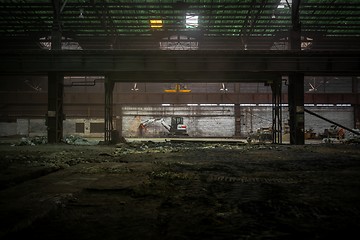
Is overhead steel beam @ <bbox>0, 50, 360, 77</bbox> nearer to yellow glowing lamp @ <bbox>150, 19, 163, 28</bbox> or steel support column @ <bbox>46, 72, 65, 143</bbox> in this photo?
steel support column @ <bbox>46, 72, 65, 143</bbox>

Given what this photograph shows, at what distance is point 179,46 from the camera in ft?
82.1

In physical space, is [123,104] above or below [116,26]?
below

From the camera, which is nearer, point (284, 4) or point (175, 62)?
point (175, 62)

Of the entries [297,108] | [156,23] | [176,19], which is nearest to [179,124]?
[156,23]

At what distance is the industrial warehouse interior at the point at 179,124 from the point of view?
2156mm

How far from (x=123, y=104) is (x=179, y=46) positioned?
771 centimetres

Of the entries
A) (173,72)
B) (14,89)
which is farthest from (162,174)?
(14,89)

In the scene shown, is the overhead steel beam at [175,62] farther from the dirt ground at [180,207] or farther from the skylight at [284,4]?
the dirt ground at [180,207]

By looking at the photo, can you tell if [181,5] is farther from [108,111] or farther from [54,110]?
[54,110]

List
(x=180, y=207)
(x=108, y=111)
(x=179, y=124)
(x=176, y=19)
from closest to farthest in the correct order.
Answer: (x=180, y=207) → (x=108, y=111) → (x=176, y=19) → (x=179, y=124)

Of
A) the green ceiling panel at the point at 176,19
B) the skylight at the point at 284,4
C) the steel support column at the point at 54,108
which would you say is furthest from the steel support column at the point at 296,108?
the steel support column at the point at 54,108

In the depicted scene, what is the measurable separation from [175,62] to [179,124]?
493 inches

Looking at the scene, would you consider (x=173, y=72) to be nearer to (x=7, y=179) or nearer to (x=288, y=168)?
(x=288, y=168)

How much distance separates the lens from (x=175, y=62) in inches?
481
